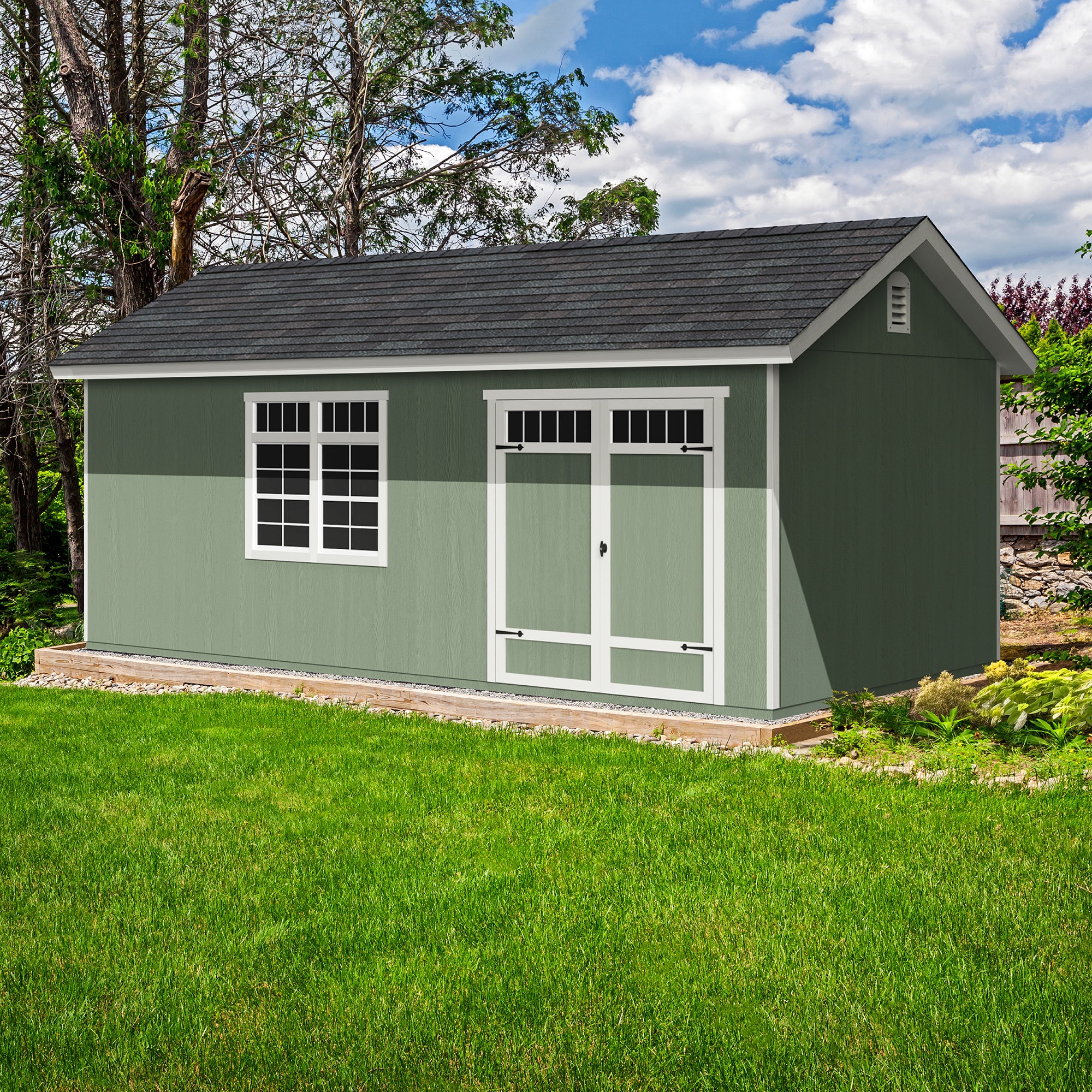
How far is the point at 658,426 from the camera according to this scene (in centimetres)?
1027

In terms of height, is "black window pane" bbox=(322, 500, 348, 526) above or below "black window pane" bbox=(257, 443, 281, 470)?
below

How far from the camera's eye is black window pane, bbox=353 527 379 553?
11.8m

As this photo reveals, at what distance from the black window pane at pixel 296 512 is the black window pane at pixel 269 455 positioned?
1.11 feet

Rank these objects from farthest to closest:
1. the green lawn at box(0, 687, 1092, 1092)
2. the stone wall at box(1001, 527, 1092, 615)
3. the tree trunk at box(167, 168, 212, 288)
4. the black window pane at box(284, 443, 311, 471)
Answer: the stone wall at box(1001, 527, 1092, 615)
the tree trunk at box(167, 168, 212, 288)
the black window pane at box(284, 443, 311, 471)
the green lawn at box(0, 687, 1092, 1092)

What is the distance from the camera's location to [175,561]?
42.2 feet

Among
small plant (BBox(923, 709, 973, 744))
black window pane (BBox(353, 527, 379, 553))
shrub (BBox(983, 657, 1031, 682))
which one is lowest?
small plant (BBox(923, 709, 973, 744))

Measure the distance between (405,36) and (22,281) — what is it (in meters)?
7.93

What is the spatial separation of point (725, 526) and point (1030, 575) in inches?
337

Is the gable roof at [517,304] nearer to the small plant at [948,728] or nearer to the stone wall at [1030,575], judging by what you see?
the small plant at [948,728]

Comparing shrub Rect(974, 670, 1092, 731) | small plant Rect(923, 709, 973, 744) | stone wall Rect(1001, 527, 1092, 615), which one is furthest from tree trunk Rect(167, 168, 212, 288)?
shrub Rect(974, 670, 1092, 731)

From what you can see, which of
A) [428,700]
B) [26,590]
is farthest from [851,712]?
[26,590]

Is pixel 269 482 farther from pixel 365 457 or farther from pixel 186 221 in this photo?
pixel 186 221

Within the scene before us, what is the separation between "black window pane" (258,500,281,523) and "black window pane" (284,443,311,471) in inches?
13.6

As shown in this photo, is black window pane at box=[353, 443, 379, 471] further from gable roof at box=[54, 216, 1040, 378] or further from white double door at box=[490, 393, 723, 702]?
white double door at box=[490, 393, 723, 702]
